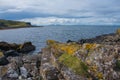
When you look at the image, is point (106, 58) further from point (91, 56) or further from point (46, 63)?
point (46, 63)

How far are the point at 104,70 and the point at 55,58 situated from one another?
365 centimetres

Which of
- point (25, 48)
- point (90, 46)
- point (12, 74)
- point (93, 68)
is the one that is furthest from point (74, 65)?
point (25, 48)

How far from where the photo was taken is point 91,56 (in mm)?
16516

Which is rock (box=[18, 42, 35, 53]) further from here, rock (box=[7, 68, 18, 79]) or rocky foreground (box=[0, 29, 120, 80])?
rock (box=[7, 68, 18, 79])

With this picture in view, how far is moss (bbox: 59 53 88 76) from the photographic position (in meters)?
15.6

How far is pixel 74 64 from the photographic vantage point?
1603 centimetres

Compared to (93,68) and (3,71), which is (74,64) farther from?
(3,71)

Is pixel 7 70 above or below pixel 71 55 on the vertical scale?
below

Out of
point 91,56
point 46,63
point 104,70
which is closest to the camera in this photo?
point 104,70

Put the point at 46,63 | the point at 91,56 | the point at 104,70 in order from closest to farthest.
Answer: the point at 104,70 < the point at 91,56 < the point at 46,63

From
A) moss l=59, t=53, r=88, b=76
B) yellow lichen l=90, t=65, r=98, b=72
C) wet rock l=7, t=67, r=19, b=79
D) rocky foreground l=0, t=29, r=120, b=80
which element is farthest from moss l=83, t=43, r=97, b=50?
wet rock l=7, t=67, r=19, b=79

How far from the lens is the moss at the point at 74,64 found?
15594mm

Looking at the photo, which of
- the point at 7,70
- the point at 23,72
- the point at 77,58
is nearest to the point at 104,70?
the point at 77,58

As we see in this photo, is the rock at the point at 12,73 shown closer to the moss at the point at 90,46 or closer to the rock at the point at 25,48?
the moss at the point at 90,46
